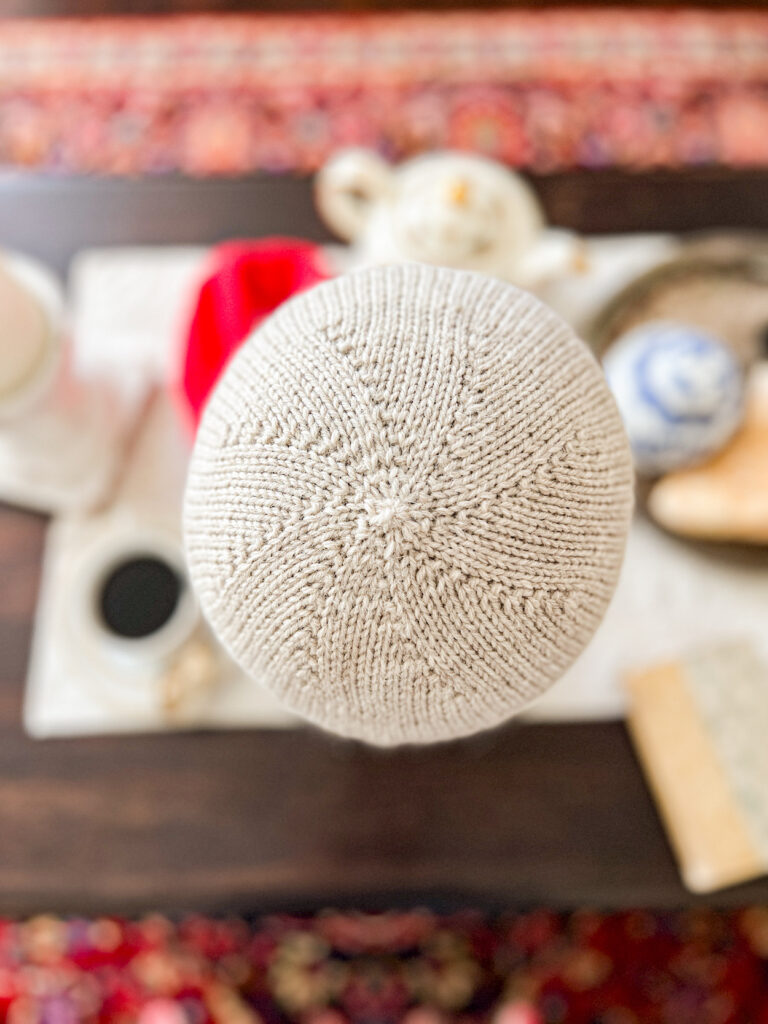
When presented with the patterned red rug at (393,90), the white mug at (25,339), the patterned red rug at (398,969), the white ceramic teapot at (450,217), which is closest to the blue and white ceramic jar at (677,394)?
the white ceramic teapot at (450,217)

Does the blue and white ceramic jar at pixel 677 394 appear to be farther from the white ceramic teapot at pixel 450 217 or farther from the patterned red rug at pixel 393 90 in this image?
the patterned red rug at pixel 393 90

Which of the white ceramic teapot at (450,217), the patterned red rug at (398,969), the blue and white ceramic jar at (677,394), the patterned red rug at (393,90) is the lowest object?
the patterned red rug at (398,969)

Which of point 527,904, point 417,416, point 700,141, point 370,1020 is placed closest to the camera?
point 417,416

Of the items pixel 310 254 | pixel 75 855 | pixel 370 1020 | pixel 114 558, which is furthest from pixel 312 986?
pixel 310 254

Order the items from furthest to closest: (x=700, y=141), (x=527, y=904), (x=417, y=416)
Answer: (x=700, y=141)
(x=527, y=904)
(x=417, y=416)

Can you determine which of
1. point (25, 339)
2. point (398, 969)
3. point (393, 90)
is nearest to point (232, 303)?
point (25, 339)

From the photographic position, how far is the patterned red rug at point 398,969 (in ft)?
2.75

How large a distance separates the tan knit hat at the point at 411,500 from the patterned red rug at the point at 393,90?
37.3 inches

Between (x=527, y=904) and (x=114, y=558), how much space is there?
340mm

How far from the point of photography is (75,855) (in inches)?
20.0

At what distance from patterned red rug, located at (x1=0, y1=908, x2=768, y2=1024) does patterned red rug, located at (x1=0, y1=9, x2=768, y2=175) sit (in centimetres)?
99

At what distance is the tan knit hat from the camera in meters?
0.27

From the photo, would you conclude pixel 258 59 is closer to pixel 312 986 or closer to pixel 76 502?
pixel 76 502

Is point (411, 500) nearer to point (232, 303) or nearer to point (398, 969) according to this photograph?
point (232, 303)
